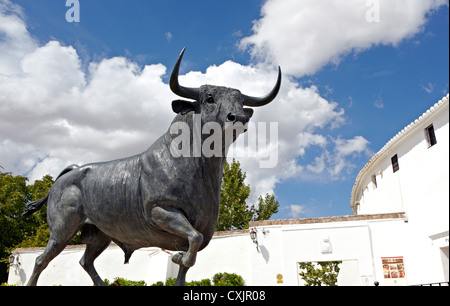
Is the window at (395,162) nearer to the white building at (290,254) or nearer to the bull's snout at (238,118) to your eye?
the white building at (290,254)

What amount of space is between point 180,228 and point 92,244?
1.42m

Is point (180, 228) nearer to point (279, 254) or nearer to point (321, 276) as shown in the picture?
point (279, 254)

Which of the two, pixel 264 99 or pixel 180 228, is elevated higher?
pixel 264 99

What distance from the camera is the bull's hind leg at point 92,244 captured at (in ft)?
12.5

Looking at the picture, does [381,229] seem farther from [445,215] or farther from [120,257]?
[445,215]

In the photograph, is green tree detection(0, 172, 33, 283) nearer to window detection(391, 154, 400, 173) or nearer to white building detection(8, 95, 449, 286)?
white building detection(8, 95, 449, 286)

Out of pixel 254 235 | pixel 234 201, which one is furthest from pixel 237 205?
pixel 254 235

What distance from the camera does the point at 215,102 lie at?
315cm

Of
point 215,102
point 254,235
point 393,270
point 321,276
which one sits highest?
point 254,235

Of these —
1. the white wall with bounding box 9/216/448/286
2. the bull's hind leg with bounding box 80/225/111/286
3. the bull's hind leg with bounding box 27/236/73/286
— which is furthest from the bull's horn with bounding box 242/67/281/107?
the white wall with bounding box 9/216/448/286

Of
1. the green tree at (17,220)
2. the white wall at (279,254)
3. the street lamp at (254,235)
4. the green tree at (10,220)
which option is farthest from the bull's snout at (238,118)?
the green tree at (10,220)

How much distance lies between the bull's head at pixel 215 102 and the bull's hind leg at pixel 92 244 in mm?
1539
